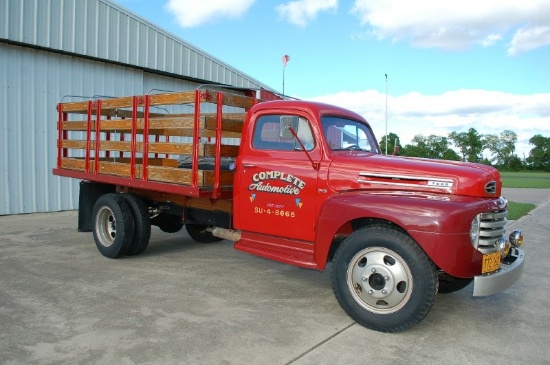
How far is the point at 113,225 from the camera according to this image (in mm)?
6699

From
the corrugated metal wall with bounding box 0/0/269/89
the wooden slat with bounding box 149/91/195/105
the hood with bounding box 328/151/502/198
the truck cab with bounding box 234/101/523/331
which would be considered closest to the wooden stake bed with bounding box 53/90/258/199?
the wooden slat with bounding box 149/91/195/105

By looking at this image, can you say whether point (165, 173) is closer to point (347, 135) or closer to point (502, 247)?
point (347, 135)

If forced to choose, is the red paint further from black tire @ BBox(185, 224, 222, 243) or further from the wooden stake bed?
black tire @ BBox(185, 224, 222, 243)

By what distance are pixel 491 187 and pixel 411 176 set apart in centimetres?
72

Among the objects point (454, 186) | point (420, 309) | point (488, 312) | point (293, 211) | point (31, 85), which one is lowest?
point (488, 312)

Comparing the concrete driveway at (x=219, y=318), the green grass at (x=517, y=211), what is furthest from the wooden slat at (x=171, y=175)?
the green grass at (x=517, y=211)

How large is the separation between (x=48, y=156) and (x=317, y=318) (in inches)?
322

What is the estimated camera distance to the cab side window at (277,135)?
15.6 ft

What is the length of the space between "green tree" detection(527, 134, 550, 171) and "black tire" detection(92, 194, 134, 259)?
89.4 m

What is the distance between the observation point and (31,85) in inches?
388

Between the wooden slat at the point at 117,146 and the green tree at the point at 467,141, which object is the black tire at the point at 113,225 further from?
the green tree at the point at 467,141

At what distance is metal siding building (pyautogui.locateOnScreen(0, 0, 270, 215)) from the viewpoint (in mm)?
9469

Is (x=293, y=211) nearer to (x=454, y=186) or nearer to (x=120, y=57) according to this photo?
(x=454, y=186)

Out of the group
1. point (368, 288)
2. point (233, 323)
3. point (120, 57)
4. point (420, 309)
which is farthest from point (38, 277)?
point (120, 57)
